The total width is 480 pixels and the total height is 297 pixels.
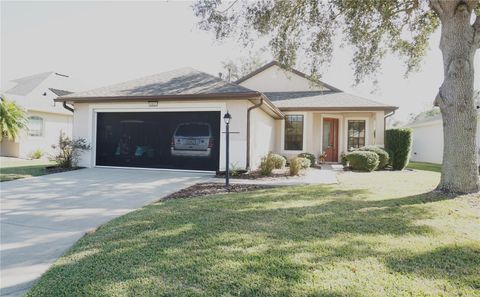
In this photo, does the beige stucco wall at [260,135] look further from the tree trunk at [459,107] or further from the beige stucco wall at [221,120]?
the tree trunk at [459,107]

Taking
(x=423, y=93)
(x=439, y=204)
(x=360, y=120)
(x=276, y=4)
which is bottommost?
(x=439, y=204)

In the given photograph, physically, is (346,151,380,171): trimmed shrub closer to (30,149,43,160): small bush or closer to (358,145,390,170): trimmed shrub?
(358,145,390,170): trimmed shrub

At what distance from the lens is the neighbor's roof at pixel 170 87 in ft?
36.4

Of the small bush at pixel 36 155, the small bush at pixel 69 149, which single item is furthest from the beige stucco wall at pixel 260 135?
the small bush at pixel 36 155

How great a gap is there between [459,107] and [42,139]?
2116 centimetres

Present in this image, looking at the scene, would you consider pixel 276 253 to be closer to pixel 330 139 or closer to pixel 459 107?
pixel 459 107

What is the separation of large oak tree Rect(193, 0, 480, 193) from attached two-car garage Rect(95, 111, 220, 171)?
3.43 metres

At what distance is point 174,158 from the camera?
11977mm

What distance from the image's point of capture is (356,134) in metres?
17.2

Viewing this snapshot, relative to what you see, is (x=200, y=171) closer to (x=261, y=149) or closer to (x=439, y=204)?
(x=261, y=149)

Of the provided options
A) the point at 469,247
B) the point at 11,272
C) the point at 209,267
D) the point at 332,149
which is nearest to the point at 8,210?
the point at 11,272

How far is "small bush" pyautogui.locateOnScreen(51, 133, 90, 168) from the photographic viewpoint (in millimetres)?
11859

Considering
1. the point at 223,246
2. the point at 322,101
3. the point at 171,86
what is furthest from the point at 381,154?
the point at 223,246

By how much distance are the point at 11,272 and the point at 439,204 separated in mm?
7177
